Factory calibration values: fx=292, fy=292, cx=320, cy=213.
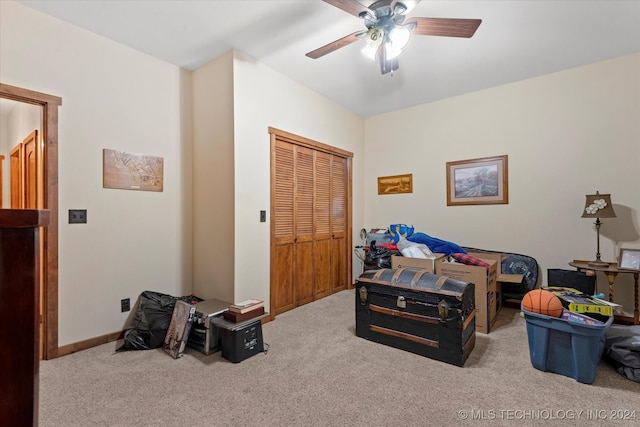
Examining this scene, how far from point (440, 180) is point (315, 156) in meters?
1.86

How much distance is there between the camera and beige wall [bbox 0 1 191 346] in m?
2.38

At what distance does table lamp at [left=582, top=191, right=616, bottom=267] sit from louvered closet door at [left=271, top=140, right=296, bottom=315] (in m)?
3.22

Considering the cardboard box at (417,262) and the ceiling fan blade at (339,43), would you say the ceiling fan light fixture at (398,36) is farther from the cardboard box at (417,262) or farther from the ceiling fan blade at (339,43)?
the cardboard box at (417,262)

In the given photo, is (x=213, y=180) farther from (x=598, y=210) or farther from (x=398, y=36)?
(x=598, y=210)

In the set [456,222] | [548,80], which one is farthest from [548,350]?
[548,80]

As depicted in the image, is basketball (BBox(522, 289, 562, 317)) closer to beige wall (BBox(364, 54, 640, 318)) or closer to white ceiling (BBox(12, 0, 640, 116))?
beige wall (BBox(364, 54, 640, 318))

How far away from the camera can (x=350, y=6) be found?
197 centimetres

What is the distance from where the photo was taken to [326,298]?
411cm

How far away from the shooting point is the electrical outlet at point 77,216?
8.19 feet

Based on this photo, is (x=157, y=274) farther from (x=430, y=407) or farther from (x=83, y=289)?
(x=430, y=407)

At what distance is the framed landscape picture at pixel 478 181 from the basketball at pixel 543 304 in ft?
6.30

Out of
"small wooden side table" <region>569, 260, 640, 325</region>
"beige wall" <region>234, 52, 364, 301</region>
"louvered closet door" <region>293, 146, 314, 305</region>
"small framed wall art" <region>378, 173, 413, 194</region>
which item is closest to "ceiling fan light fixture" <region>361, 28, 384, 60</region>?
"beige wall" <region>234, 52, 364, 301</region>

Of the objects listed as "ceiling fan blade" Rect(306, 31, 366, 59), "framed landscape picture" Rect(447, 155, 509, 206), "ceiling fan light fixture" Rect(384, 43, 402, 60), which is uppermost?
"ceiling fan blade" Rect(306, 31, 366, 59)

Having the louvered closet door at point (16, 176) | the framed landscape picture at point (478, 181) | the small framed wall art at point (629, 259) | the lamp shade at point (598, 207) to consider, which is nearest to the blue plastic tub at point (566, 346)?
the small framed wall art at point (629, 259)
